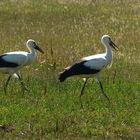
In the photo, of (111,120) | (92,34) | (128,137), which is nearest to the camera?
(128,137)

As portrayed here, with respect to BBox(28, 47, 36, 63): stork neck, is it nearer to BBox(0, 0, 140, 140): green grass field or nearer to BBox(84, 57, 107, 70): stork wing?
BBox(0, 0, 140, 140): green grass field

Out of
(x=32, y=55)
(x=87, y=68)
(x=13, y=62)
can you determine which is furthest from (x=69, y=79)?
(x=32, y=55)

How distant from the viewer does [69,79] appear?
14516 mm

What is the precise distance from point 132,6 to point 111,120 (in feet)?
56.3

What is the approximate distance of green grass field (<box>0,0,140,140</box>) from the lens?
1168 centimetres

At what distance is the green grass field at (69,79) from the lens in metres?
11.7

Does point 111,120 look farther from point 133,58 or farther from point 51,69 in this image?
point 133,58

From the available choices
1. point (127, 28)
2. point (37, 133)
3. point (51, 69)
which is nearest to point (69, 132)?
point (37, 133)

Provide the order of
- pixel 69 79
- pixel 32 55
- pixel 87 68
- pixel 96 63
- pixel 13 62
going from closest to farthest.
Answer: pixel 87 68 → pixel 96 63 → pixel 69 79 → pixel 13 62 → pixel 32 55

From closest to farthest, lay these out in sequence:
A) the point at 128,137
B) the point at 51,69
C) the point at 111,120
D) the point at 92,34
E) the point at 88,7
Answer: the point at 128,137 < the point at 111,120 < the point at 51,69 < the point at 92,34 < the point at 88,7

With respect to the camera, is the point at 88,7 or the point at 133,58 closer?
the point at 133,58

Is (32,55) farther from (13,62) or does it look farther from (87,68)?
(87,68)

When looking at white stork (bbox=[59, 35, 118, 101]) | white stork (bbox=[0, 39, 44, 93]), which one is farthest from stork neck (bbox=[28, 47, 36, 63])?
white stork (bbox=[59, 35, 118, 101])

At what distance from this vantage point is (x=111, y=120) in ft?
39.8
